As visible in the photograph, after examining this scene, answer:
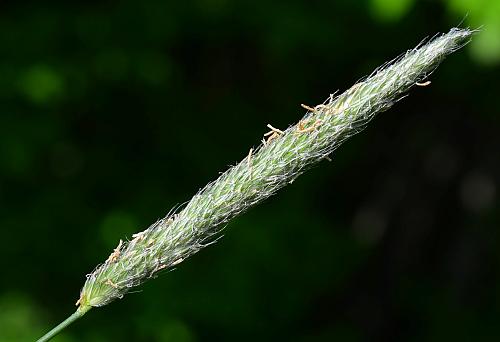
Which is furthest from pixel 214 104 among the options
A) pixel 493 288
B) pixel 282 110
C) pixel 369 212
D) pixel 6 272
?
pixel 493 288

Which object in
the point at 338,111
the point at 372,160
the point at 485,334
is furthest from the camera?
the point at 372,160

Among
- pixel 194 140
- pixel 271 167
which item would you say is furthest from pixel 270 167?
pixel 194 140

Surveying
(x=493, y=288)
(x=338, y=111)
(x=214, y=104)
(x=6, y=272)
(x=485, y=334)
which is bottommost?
(x=338, y=111)

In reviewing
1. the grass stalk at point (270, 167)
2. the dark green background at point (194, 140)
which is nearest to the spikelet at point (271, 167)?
the grass stalk at point (270, 167)

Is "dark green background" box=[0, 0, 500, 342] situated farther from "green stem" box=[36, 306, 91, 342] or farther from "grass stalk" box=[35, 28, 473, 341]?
"green stem" box=[36, 306, 91, 342]

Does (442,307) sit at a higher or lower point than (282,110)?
lower

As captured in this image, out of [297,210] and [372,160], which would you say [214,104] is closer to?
[297,210]

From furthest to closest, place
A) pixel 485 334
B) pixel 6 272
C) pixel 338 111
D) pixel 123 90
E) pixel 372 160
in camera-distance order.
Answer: pixel 372 160 → pixel 485 334 → pixel 123 90 → pixel 6 272 → pixel 338 111
